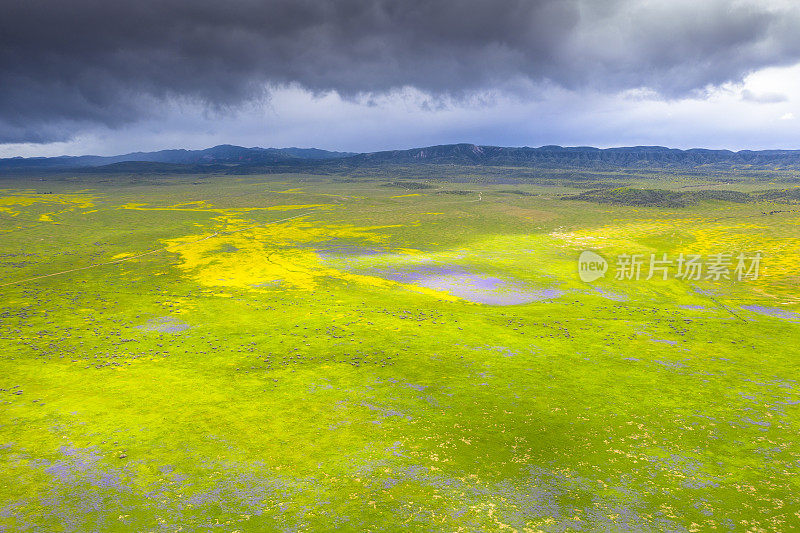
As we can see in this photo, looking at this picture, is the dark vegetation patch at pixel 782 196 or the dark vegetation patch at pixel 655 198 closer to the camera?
the dark vegetation patch at pixel 782 196

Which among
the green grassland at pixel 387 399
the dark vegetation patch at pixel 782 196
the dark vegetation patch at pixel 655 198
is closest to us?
the green grassland at pixel 387 399

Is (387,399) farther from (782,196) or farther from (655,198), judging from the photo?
(782,196)

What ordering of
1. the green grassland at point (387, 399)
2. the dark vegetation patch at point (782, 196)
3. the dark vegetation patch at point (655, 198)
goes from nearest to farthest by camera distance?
the green grassland at point (387, 399), the dark vegetation patch at point (782, 196), the dark vegetation patch at point (655, 198)

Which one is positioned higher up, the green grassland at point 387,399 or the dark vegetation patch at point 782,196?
the dark vegetation patch at point 782,196

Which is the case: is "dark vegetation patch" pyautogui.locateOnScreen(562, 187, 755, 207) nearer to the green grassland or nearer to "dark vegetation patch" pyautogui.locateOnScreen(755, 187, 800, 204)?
"dark vegetation patch" pyautogui.locateOnScreen(755, 187, 800, 204)

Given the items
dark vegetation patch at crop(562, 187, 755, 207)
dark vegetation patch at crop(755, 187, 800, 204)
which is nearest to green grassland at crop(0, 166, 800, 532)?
dark vegetation patch at crop(562, 187, 755, 207)

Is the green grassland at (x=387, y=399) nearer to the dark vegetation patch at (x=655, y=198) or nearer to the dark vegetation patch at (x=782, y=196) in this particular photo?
the dark vegetation patch at (x=655, y=198)

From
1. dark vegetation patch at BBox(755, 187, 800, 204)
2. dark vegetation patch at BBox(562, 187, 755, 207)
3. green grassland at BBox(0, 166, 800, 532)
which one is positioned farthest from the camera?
dark vegetation patch at BBox(562, 187, 755, 207)

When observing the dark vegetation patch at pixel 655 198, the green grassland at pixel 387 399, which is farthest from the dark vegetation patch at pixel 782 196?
the green grassland at pixel 387 399
